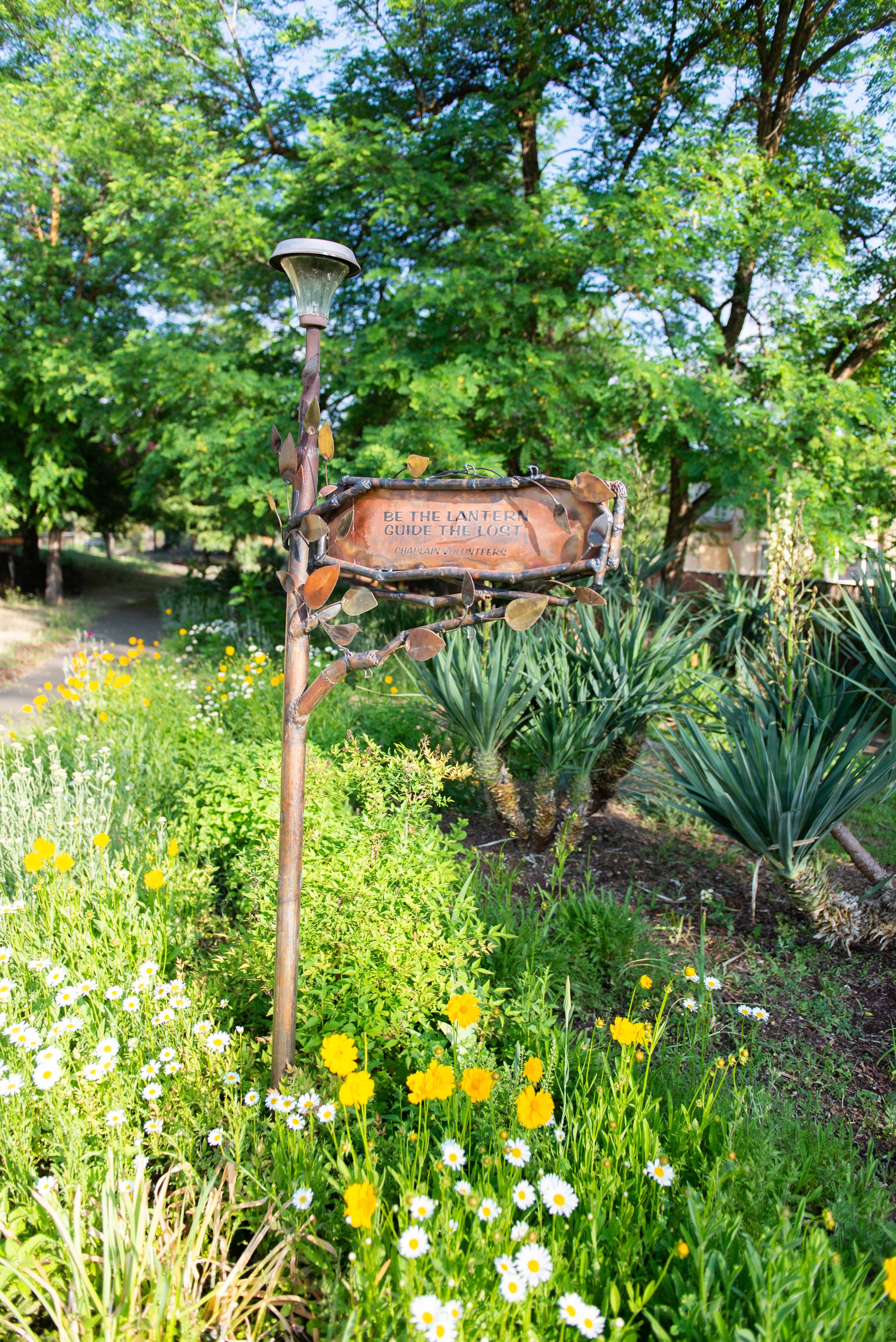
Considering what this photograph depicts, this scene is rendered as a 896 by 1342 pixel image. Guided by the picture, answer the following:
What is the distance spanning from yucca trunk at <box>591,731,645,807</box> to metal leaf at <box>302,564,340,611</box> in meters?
2.44

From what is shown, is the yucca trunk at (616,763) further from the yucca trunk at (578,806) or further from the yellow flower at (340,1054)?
the yellow flower at (340,1054)

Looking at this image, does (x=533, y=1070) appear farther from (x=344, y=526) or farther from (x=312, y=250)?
(x=312, y=250)

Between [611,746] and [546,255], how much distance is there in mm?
4677

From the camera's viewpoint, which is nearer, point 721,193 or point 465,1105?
point 465,1105

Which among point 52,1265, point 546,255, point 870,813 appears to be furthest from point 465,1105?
point 546,255

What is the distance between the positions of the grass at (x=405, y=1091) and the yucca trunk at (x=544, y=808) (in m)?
0.30

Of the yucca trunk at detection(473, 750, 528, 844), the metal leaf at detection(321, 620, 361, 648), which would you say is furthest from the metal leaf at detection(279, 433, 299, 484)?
the yucca trunk at detection(473, 750, 528, 844)

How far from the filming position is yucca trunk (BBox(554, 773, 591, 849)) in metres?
3.91

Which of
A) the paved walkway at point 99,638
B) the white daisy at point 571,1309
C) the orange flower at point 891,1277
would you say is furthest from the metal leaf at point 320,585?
the paved walkway at point 99,638

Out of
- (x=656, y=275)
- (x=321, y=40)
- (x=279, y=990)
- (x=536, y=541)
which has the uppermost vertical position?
(x=321, y=40)

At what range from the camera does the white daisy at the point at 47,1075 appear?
185 centimetres

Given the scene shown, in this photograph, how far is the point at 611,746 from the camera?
162 inches

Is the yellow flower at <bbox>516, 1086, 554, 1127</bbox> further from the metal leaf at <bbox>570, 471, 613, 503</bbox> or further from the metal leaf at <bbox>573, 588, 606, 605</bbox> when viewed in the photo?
the metal leaf at <bbox>570, 471, 613, 503</bbox>

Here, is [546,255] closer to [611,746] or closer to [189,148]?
[189,148]
